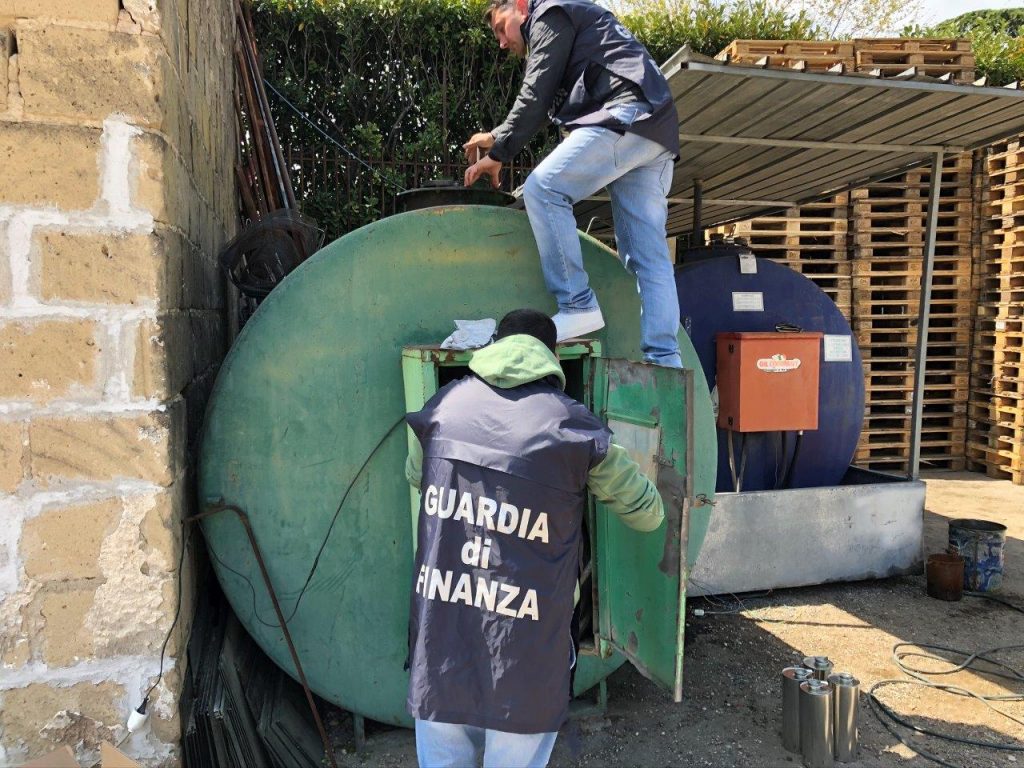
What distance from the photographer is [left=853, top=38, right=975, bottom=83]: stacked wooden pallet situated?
20.5 ft

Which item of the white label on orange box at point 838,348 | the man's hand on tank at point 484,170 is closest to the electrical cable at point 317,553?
the man's hand on tank at point 484,170

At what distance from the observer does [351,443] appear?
3.09 m

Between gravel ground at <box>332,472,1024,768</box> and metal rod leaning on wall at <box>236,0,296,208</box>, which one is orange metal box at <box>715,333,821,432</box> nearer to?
gravel ground at <box>332,472,1024,768</box>

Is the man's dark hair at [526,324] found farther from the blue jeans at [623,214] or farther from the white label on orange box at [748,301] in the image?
the white label on orange box at [748,301]

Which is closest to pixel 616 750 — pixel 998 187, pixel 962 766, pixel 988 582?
pixel 962 766

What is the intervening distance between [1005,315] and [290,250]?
7.89 m

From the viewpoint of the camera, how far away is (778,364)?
201 inches

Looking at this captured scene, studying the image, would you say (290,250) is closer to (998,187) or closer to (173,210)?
(173,210)

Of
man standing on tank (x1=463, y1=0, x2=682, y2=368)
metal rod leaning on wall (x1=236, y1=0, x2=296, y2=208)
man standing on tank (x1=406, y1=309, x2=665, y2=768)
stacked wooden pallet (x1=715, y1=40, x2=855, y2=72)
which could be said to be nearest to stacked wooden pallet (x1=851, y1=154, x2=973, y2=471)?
stacked wooden pallet (x1=715, y1=40, x2=855, y2=72)

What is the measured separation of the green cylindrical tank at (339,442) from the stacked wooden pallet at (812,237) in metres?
5.96

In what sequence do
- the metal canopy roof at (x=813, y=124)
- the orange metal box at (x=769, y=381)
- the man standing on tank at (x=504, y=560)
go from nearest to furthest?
the man standing on tank at (x=504, y=560)
the metal canopy roof at (x=813, y=124)
the orange metal box at (x=769, y=381)

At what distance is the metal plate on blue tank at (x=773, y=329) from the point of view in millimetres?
5320

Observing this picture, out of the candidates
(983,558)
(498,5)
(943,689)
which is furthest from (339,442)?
(983,558)

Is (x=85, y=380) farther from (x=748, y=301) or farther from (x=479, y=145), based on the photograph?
(x=748, y=301)
